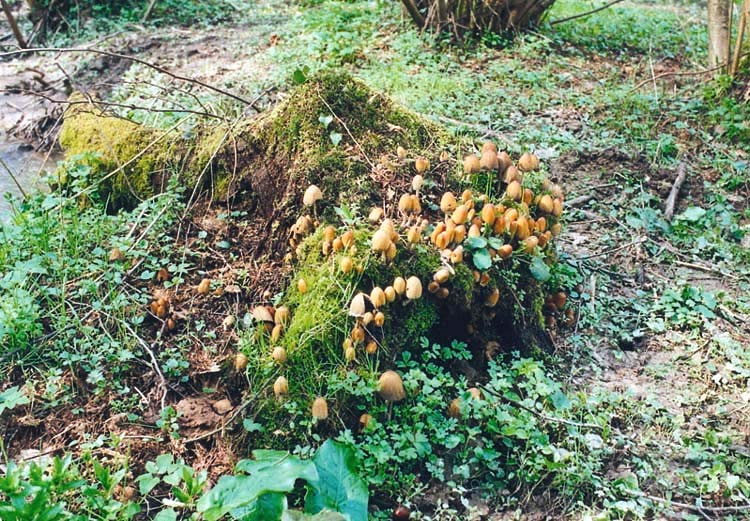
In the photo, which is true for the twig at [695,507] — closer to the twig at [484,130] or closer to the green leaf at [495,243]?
the green leaf at [495,243]

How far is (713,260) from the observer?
4.20 meters

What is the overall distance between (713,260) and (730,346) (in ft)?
3.06

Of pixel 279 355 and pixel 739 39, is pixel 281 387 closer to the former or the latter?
pixel 279 355

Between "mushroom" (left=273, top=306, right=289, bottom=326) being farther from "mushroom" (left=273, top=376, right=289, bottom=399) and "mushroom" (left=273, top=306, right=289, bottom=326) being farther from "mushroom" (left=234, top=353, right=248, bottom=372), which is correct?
"mushroom" (left=273, top=376, right=289, bottom=399)

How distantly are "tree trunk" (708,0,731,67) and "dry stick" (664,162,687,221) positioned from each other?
5.86 ft

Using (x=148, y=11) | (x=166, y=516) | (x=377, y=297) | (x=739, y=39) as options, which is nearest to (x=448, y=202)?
(x=377, y=297)

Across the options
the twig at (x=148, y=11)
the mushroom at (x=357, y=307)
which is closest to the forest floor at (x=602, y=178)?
the twig at (x=148, y=11)

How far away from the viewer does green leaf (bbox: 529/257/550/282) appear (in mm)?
3340

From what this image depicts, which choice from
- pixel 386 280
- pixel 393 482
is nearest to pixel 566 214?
pixel 386 280

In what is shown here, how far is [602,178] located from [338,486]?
3.39 metres

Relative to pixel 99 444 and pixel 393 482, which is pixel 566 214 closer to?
pixel 393 482

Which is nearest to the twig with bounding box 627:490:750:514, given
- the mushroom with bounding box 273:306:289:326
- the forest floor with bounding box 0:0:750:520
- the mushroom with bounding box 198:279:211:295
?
the forest floor with bounding box 0:0:750:520

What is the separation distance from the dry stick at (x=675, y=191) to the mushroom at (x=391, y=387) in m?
2.64

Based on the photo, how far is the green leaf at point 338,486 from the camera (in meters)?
2.44
